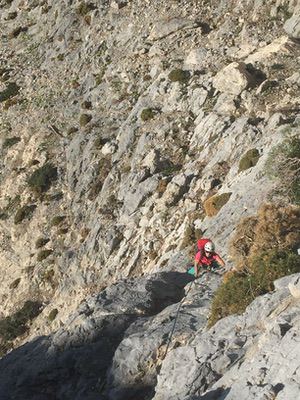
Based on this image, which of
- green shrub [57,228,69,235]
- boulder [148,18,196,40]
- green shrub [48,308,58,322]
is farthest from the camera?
boulder [148,18,196,40]

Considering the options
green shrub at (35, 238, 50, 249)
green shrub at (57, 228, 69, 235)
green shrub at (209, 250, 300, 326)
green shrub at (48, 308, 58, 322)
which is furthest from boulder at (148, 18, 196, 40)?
green shrub at (209, 250, 300, 326)

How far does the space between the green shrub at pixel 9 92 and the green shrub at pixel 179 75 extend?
48.4ft

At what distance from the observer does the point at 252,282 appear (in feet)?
57.2

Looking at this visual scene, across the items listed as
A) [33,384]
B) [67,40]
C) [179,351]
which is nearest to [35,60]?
[67,40]

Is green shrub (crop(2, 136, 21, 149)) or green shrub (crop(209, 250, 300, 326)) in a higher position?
green shrub (crop(209, 250, 300, 326))

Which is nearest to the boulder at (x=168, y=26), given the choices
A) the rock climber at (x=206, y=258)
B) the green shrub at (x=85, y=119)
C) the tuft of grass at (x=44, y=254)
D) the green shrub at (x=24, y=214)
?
the green shrub at (x=85, y=119)

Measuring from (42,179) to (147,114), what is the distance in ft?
27.3

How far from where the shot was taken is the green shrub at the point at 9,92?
45.0 metres

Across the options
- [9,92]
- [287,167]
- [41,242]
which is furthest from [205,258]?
[9,92]

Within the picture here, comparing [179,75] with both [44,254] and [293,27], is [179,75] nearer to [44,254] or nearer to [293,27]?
[293,27]

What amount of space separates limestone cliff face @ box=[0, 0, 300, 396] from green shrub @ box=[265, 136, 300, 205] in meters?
0.68

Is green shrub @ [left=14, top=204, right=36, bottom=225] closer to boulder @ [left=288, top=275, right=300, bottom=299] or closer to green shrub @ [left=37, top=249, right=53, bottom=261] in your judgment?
green shrub @ [left=37, top=249, right=53, bottom=261]

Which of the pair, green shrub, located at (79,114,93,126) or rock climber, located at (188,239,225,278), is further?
green shrub, located at (79,114,93,126)

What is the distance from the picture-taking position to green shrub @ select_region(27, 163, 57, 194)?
125ft
